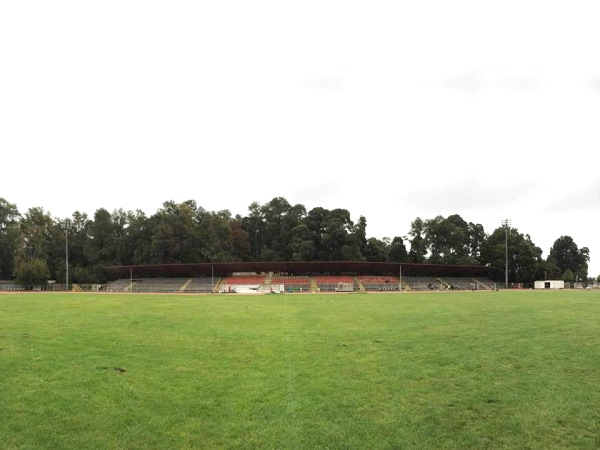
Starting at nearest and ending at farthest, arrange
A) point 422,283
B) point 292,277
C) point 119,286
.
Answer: point 119,286, point 292,277, point 422,283

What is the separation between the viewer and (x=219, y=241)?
9712cm

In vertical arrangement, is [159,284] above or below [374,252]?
below

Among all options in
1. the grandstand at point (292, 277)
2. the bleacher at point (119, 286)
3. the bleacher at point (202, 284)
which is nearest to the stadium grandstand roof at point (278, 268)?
the grandstand at point (292, 277)

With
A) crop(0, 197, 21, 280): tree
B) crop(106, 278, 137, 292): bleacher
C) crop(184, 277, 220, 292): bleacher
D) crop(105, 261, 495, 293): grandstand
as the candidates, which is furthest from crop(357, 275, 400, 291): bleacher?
crop(0, 197, 21, 280): tree

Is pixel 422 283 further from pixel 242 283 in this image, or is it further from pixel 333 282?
pixel 242 283

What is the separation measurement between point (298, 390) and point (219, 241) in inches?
3506

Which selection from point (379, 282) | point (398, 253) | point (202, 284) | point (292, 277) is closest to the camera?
point (202, 284)

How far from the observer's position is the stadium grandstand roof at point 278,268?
262 feet

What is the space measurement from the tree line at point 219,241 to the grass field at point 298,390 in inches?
3188

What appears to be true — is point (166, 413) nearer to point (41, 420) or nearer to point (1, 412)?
point (41, 420)

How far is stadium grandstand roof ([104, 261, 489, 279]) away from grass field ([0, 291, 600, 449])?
64.0m

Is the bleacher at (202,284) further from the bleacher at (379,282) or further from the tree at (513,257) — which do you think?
the tree at (513,257)

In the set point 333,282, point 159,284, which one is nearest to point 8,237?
point 159,284

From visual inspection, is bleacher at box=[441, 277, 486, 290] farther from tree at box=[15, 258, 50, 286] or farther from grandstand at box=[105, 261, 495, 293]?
tree at box=[15, 258, 50, 286]
